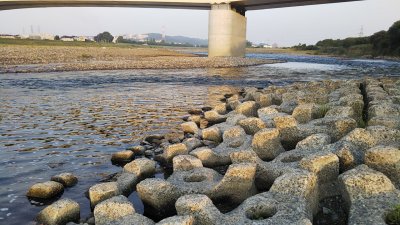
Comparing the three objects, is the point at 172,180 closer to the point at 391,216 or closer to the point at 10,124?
the point at 391,216

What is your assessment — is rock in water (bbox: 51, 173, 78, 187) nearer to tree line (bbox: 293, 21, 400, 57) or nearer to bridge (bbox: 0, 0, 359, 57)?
bridge (bbox: 0, 0, 359, 57)

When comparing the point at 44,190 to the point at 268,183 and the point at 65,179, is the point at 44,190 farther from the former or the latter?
the point at 268,183

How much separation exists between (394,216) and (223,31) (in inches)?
2139

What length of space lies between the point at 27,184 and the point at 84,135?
11.2ft

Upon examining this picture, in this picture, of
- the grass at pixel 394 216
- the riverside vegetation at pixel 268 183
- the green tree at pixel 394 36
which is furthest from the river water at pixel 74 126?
the green tree at pixel 394 36

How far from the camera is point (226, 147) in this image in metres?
7.44

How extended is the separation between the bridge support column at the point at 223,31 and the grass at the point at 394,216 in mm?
53381

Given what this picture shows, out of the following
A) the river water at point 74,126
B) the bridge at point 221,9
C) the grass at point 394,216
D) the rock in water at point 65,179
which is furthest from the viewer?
the bridge at point 221,9

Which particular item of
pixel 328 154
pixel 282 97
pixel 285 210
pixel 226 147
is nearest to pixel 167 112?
pixel 282 97

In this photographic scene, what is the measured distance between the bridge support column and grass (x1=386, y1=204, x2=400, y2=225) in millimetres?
53381

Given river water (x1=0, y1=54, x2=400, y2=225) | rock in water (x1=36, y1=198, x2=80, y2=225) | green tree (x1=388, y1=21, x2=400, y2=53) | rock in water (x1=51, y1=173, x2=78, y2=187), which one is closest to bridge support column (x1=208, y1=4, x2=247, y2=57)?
river water (x1=0, y1=54, x2=400, y2=225)

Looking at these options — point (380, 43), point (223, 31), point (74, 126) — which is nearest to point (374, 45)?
point (380, 43)

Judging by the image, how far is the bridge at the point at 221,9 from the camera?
56062mm

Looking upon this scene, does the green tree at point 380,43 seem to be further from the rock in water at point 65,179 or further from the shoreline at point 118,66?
the rock in water at point 65,179
